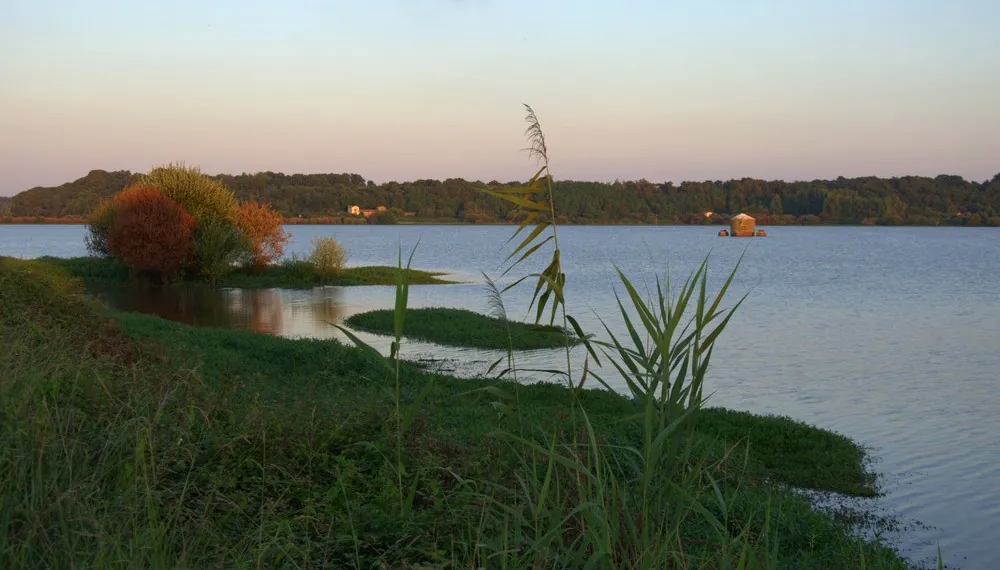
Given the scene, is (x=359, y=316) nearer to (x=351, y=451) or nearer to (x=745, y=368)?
(x=745, y=368)

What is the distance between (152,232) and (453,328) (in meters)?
23.0

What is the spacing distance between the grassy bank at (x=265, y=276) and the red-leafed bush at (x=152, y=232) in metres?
1.81

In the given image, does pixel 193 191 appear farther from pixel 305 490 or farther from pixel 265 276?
pixel 305 490

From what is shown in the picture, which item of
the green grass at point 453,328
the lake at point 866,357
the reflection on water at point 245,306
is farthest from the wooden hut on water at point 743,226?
the green grass at point 453,328

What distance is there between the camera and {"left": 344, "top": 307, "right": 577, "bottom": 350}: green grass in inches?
981

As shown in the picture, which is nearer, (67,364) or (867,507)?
(67,364)

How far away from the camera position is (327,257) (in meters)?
49.0

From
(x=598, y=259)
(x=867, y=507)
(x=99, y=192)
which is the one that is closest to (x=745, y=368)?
(x=867, y=507)

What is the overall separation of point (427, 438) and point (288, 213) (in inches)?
5762

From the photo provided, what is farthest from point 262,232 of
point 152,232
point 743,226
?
point 743,226

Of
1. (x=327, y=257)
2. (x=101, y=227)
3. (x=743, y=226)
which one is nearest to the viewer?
(x=327, y=257)

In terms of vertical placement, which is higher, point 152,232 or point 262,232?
point 152,232

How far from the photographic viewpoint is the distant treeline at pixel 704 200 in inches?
5871

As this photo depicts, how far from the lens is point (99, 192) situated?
128500 millimetres
